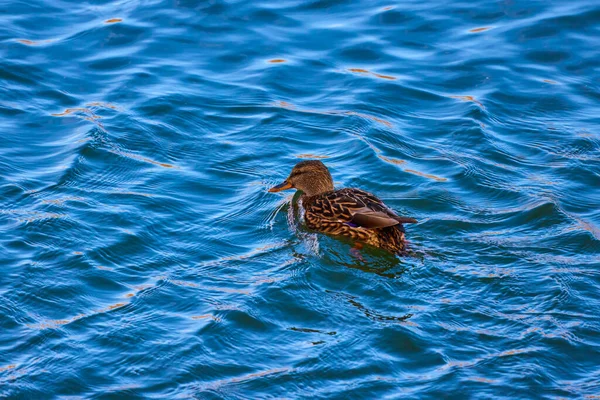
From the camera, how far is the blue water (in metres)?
7.39

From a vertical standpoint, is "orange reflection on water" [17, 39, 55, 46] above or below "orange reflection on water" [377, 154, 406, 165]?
above

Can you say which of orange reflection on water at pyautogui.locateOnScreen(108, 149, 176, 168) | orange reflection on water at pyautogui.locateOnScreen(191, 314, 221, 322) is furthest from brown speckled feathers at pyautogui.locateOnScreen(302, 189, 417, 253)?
orange reflection on water at pyautogui.locateOnScreen(191, 314, 221, 322)

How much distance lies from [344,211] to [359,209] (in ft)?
0.97

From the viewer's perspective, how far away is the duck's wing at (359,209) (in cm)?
939

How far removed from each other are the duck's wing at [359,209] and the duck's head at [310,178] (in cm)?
30

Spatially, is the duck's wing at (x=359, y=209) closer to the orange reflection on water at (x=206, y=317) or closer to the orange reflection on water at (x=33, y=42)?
the orange reflection on water at (x=206, y=317)

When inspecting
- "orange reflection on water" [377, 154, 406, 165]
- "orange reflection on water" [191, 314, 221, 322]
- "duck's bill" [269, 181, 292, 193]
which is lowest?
"orange reflection on water" [191, 314, 221, 322]

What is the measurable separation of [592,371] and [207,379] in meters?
3.15

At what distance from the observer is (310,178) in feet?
35.5

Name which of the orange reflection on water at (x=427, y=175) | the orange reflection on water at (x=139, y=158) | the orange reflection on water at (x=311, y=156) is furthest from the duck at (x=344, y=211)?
the orange reflection on water at (x=139, y=158)

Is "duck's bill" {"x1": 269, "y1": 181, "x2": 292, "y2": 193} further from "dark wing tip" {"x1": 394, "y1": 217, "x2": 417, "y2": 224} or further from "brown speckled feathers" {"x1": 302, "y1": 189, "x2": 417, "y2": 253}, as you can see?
"dark wing tip" {"x1": 394, "y1": 217, "x2": 417, "y2": 224}

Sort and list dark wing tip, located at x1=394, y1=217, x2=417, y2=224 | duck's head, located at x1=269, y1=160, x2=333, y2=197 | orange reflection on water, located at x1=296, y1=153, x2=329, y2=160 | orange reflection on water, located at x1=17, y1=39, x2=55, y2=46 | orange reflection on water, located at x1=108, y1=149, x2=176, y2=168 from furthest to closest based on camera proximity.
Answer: orange reflection on water, located at x1=17, y1=39, x2=55, y2=46
orange reflection on water, located at x1=296, y1=153, x2=329, y2=160
orange reflection on water, located at x1=108, y1=149, x2=176, y2=168
duck's head, located at x1=269, y1=160, x2=333, y2=197
dark wing tip, located at x1=394, y1=217, x2=417, y2=224

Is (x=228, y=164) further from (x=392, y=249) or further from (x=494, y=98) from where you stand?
(x=494, y=98)

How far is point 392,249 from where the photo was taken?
30.7 feet
